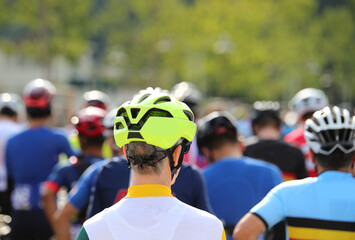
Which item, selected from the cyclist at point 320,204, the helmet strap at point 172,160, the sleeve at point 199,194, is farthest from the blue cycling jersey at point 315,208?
the helmet strap at point 172,160

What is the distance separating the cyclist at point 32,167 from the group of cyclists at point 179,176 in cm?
1

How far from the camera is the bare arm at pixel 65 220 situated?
484 cm

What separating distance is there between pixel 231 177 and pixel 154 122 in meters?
2.22

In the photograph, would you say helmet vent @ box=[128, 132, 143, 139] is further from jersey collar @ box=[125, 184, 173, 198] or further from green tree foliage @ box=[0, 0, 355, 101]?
green tree foliage @ box=[0, 0, 355, 101]

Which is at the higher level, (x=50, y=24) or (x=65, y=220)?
(x=50, y=24)

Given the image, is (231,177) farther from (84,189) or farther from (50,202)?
(50,202)

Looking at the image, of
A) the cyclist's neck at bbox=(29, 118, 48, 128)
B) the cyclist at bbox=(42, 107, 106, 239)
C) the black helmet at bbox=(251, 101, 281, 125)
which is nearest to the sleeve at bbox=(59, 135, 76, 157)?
the cyclist's neck at bbox=(29, 118, 48, 128)

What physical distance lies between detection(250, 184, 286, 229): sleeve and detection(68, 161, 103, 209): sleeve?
53.6 inches

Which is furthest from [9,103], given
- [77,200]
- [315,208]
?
[315,208]

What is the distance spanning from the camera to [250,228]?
12.1ft

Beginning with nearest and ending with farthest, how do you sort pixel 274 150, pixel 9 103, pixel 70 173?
pixel 70 173 < pixel 274 150 < pixel 9 103

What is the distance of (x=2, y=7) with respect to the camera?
3114 cm

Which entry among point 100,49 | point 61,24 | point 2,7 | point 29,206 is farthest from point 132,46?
point 29,206

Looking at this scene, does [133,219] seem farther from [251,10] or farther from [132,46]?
[251,10]
